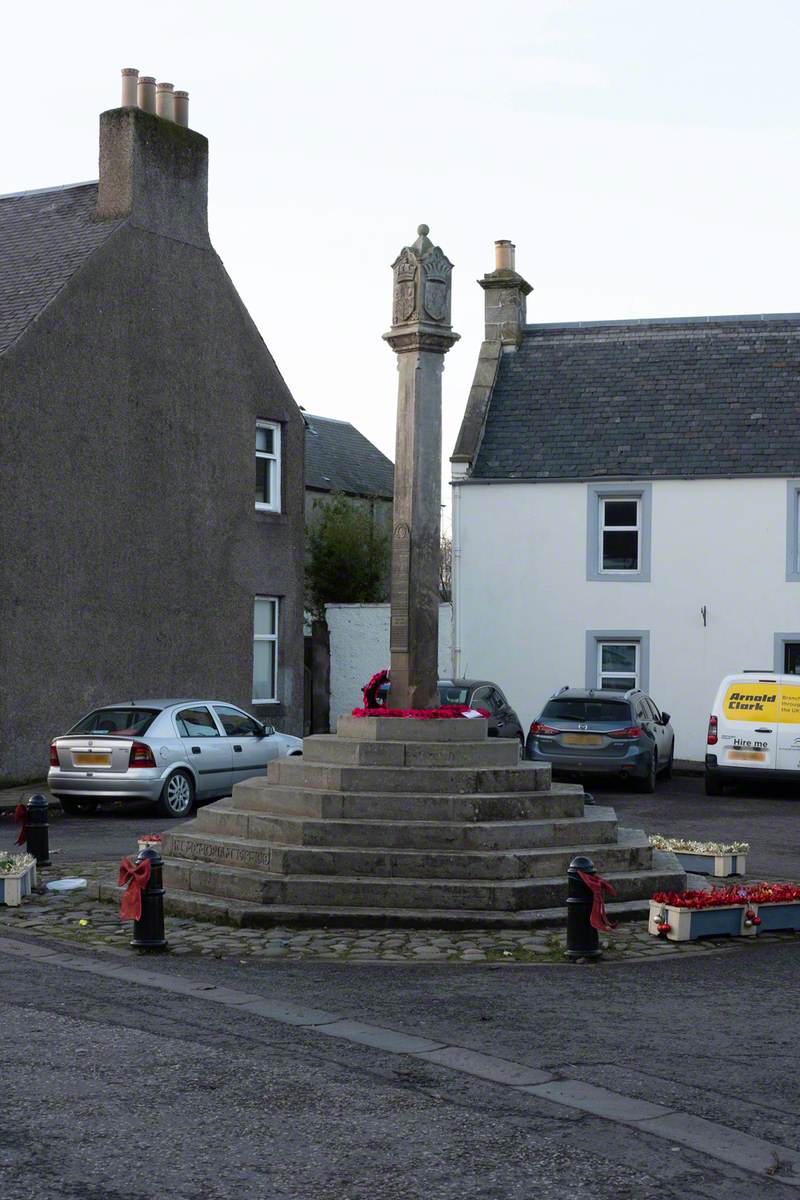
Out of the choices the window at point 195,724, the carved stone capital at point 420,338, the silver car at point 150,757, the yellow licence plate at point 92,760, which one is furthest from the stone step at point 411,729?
the window at point 195,724

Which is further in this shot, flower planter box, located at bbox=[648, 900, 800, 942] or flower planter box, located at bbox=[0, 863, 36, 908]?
flower planter box, located at bbox=[0, 863, 36, 908]

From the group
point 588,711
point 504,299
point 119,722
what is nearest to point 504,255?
point 504,299

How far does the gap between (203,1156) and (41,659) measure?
17211mm

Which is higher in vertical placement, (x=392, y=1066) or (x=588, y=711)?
(x=588, y=711)

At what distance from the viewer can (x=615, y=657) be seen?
2897cm

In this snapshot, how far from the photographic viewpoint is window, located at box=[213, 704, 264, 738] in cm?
1950

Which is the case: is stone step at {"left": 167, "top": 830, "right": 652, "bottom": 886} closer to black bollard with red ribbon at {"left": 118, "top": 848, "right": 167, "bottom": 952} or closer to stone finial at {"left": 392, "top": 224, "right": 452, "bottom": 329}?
black bollard with red ribbon at {"left": 118, "top": 848, "right": 167, "bottom": 952}

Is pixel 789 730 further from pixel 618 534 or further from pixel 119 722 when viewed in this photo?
pixel 119 722

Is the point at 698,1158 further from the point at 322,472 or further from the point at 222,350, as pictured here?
the point at 322,472

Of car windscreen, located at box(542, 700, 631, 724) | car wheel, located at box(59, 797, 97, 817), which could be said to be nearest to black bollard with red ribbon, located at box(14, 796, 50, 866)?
car wheel, located at box(59, 797, 97, 817)

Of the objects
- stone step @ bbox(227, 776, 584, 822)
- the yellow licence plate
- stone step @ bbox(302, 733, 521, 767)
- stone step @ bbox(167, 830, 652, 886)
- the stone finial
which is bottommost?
stone step @ bbox(167, 830, 652, 886)

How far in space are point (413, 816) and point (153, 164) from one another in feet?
55.0

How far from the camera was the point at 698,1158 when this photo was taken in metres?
5.68

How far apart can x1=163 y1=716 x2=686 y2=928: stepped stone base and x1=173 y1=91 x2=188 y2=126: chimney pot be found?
16.5 m
